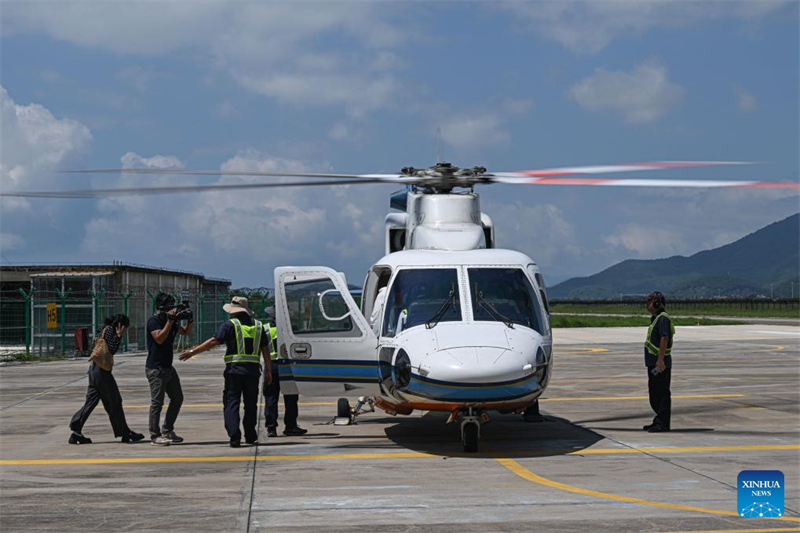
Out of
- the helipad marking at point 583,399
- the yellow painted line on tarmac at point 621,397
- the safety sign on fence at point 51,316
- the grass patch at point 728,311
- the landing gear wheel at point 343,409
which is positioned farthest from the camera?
the grass patch at point 728,311

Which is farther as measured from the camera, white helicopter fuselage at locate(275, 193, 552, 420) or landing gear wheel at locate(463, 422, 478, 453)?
landing gear wheel at locate(463, 422, 478, 453)

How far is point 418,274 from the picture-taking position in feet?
39.5

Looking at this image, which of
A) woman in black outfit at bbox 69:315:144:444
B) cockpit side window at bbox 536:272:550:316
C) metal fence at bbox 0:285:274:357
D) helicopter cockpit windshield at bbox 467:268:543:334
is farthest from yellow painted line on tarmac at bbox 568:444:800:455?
metal fence at bbox 0:285:274:357

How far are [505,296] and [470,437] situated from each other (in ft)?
6.26

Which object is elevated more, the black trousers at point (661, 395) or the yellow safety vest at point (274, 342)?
the yellow safety vest at point (274, 342)

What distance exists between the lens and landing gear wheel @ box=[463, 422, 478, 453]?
11.2 meters

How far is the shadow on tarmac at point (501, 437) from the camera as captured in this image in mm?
11570

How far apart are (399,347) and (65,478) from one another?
416cm

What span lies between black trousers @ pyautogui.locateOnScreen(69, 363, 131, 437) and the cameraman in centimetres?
52

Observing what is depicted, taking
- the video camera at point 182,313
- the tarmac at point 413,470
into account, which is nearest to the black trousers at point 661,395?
the tarmac at point 413,470

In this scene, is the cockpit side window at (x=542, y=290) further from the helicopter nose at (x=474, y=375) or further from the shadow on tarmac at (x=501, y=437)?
the shadow on tarmac at (x=501, y=437)

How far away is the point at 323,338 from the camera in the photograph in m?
12.4

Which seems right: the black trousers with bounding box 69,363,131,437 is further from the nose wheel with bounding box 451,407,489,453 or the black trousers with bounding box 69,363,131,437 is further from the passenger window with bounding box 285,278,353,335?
the nose wheel with bounding box 451,407,489,453

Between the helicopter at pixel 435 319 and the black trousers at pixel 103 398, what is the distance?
2307 millimetres
